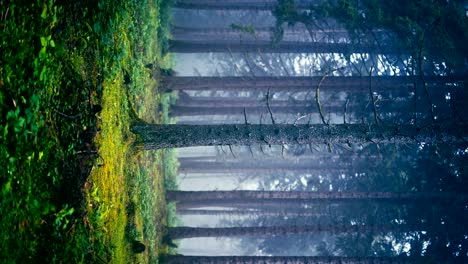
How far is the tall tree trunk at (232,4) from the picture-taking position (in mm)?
17469

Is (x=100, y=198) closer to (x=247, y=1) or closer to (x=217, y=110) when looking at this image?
(x=217, y=110)

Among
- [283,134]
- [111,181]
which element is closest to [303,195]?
[283,134]

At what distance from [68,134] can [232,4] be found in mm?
14783

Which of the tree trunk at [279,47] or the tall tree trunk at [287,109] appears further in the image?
the tall tree trunk at [287,109]

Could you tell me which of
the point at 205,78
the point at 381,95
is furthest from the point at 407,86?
the point at 205,78

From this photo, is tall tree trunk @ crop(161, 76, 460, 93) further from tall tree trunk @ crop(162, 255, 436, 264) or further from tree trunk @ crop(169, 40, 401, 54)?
tall tree trunk @ crop(162, 255, 436, 264)

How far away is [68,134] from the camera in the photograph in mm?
5840

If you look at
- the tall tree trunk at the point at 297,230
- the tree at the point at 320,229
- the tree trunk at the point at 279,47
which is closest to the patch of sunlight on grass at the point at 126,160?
the tall tree trunk at the point at 297,230

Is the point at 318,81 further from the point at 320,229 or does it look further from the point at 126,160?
the point at 126,160

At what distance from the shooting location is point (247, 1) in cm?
1989

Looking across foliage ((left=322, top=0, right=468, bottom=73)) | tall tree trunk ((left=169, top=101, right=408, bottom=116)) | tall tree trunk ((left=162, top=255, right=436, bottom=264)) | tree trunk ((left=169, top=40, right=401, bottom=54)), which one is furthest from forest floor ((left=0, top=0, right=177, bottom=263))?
tall tree trunk ((left=169, top=101, right=408, bottom=116))

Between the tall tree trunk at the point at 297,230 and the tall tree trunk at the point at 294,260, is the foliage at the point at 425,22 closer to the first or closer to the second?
the tall tree trunk at the point at 297,230

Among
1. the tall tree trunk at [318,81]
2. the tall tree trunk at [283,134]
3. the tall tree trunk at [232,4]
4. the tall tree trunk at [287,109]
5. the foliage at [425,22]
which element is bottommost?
the tall tree trunk at [283,134]

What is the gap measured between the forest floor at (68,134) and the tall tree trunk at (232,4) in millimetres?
7905
